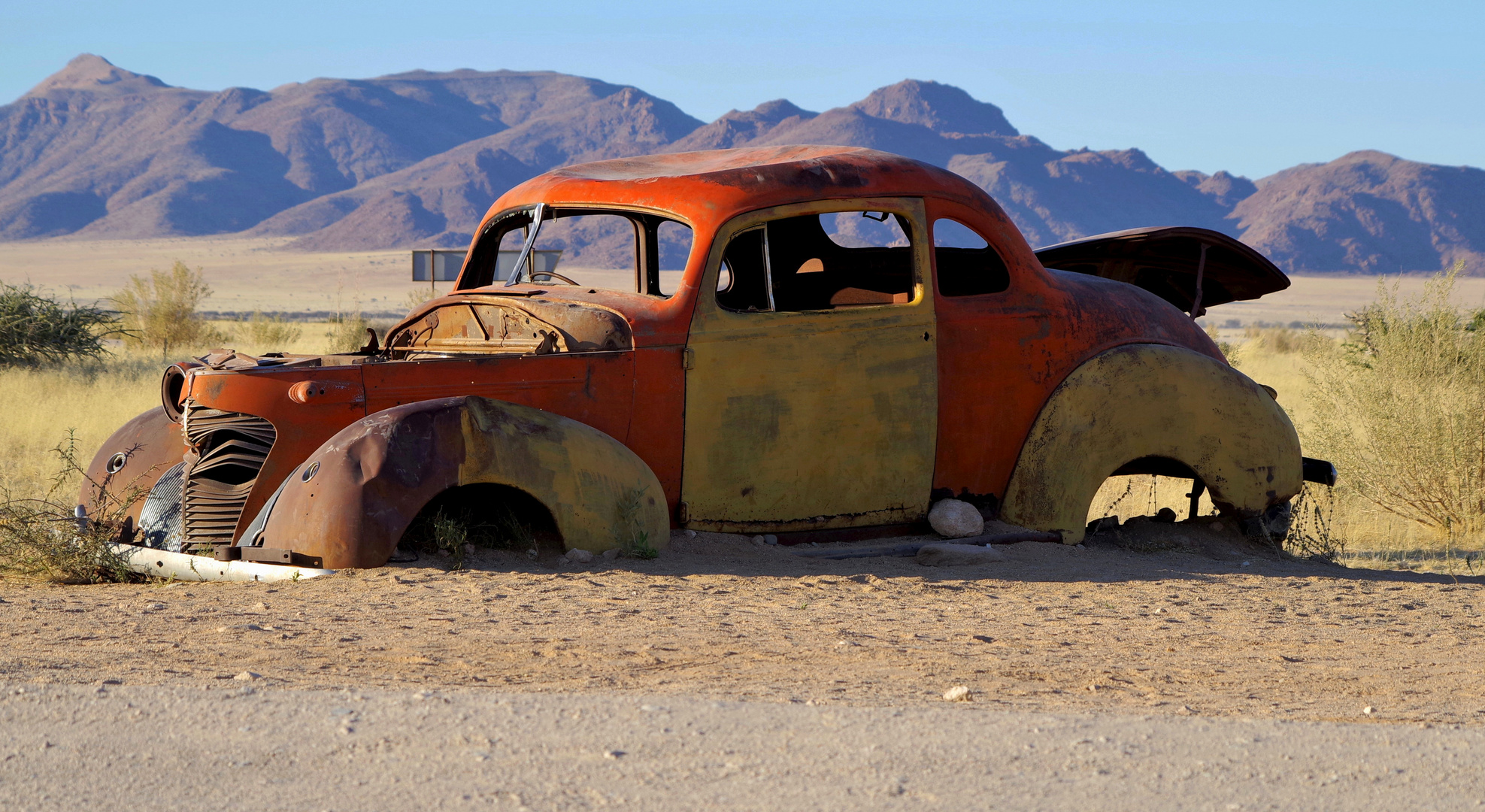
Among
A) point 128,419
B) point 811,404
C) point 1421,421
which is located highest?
point 811,404

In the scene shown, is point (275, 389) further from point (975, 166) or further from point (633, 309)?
point (975, 166)

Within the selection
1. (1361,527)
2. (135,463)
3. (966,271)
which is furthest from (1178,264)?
(135,463)

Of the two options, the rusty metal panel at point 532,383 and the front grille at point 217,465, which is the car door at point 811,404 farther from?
the front grille at point 217,465

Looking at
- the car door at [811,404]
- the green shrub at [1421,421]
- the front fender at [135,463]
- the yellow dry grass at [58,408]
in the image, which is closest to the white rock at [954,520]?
the car door at [811,404]

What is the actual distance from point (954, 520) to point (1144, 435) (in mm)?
1135

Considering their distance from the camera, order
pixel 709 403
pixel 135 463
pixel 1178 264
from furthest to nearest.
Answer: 1. pixel 1178 264
2. pixel 135 463
3. pixel 709 403

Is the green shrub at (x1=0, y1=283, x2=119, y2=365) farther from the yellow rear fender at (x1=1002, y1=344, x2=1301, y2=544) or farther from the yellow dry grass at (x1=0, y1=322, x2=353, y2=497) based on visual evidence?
the yellow rear fender at (x1=1002, y1=344, x2=1301, y2=544)

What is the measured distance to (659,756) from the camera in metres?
3.47

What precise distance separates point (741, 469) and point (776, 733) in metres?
2.69

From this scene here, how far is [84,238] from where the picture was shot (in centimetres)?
14688

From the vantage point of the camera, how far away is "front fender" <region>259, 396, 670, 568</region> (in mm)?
5449

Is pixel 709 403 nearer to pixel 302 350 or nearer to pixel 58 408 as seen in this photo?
pixel 58 408

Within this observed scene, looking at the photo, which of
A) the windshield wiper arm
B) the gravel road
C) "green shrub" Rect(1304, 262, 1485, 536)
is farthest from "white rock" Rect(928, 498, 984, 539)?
"green shrub" Rect(1304, 262, 1485, 536)

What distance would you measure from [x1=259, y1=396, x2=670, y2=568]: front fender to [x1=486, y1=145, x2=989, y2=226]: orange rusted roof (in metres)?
1.27
